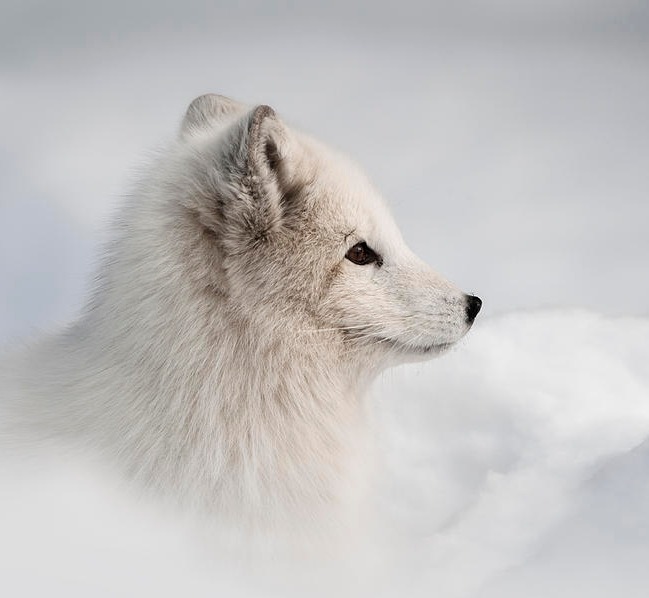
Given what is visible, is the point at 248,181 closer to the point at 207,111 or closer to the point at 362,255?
the point at 362,255

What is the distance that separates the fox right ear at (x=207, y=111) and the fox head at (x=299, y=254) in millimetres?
477

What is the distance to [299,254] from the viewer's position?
2961 millimetres

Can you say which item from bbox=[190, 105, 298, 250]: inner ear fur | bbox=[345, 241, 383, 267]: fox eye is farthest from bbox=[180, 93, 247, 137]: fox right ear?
bbox=[345, 241, 383, 267]: fox eye

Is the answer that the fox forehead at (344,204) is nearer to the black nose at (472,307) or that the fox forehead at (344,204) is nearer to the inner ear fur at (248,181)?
the inner ear fur at (248,181)

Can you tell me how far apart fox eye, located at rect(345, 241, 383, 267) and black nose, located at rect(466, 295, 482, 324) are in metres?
0.33

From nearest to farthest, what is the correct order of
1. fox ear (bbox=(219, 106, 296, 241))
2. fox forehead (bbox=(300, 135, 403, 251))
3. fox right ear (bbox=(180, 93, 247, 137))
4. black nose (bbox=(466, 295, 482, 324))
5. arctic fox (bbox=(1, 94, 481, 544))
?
fox ear (bbox=(219, 106, 296, 241)) → arctic fox (bbox=(1, 94, 481, 544)) → fox forehead (bbox=(300, 135, 403, 251)) → black nose (bbox=(466, 295, 482, 324)) → fox right ear (bbox=(180, 93, 247, 137))

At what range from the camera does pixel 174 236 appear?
2961 mm

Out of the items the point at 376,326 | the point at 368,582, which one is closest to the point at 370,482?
the point at 368,582

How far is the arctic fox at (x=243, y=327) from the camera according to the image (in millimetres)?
2887

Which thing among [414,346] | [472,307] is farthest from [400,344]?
[472,307]

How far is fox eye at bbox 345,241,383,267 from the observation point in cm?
304

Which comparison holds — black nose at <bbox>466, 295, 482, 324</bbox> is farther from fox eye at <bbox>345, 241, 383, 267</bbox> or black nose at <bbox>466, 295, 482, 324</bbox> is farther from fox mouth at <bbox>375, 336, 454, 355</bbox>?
fox eye at <bbox>345, 241, 383, 267</bbox>

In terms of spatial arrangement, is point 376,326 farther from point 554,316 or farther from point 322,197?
point 554,316

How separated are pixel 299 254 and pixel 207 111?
0.92m
